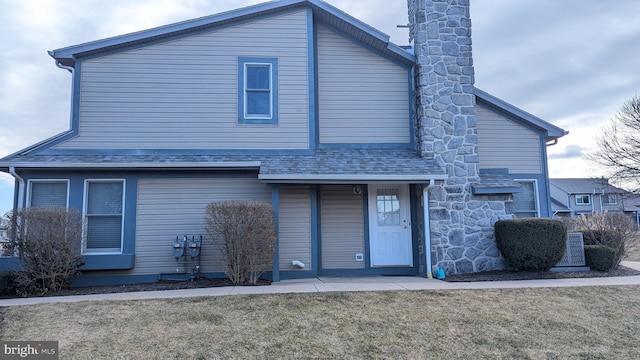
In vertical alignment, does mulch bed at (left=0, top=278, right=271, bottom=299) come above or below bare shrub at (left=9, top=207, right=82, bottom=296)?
below

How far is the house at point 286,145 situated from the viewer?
827cm

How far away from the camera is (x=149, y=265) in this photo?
827cm

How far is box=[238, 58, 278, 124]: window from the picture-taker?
903 centimetres

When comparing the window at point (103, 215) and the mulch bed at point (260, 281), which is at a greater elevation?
the window at point (103, 215)

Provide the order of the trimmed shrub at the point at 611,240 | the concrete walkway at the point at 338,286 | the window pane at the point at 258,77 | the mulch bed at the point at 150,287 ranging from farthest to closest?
the trimmed shrub at the point at 611,240 → the window pane at the point at 258,77 → the mulch bed at the point at 150,287 → the concrete walkway at the point at 338,286

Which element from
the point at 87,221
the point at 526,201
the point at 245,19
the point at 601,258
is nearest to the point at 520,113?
the point at 526,201

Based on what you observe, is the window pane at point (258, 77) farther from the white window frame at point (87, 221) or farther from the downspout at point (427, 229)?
the downspout at point (427, 229)

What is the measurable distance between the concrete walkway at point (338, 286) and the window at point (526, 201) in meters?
3.19

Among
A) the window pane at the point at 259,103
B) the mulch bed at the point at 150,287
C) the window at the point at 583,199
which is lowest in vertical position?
the mulch bed at the point at 150,287

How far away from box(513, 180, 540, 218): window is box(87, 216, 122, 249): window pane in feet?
33.1

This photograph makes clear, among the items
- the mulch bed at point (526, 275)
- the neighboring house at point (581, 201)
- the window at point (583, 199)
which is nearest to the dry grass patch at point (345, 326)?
the mulch bed at point (526, 275)

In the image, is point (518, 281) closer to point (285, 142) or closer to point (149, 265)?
point (285, 142)

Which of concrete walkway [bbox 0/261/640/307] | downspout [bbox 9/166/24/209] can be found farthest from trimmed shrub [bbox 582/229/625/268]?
downspout [bbox 9/166/24/209]

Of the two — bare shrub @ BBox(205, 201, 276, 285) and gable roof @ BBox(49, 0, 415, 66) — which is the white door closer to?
bare shrub @ BBox(205, 201, 276, 285)
